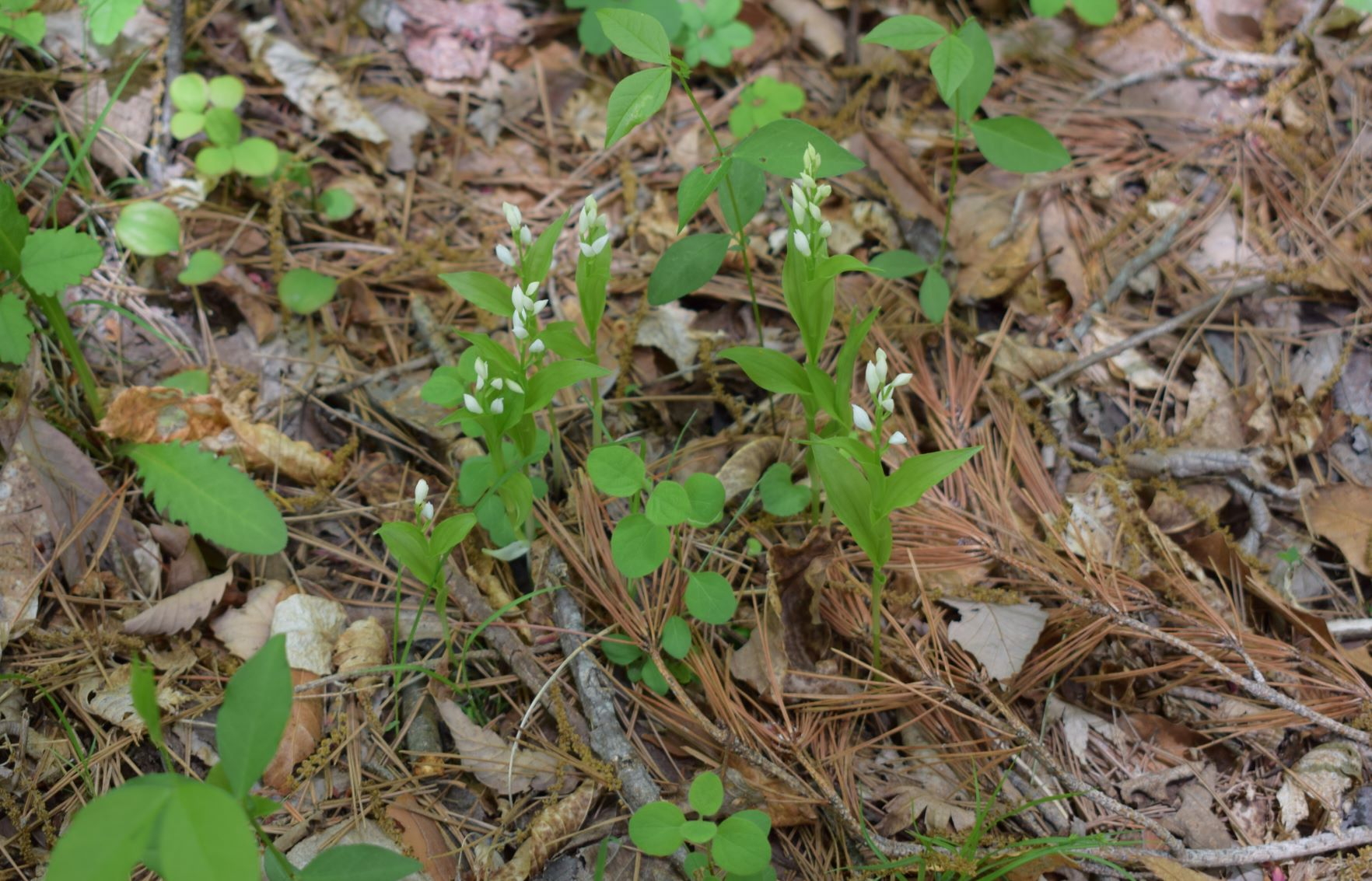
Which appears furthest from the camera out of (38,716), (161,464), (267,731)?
(161,464)

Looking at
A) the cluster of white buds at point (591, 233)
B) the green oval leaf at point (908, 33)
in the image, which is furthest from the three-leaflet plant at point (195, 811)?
the green oval leaf at point (908, 33)

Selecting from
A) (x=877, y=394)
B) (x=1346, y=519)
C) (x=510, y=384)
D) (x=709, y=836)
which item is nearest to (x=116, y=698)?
(x=510, y=384)

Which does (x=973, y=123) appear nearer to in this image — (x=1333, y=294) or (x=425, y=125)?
(x=1333, y=294)

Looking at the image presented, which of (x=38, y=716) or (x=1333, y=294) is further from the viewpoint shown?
(x=1333, y=294)

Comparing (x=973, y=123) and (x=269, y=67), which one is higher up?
(x=269, y=67)

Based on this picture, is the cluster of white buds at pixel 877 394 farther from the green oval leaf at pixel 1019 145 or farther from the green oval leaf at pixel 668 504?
the green oval leaf at pixel 1019 145

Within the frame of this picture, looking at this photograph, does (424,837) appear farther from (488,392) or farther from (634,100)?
(634,100)

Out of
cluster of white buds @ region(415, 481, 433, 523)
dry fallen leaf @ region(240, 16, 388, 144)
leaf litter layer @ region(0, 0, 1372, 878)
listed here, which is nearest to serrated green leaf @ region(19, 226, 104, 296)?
leaf litter layer @ region(0, 0, 1372, 878)

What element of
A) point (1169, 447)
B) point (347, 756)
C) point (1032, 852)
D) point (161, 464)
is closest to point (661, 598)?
point (347, 756)
